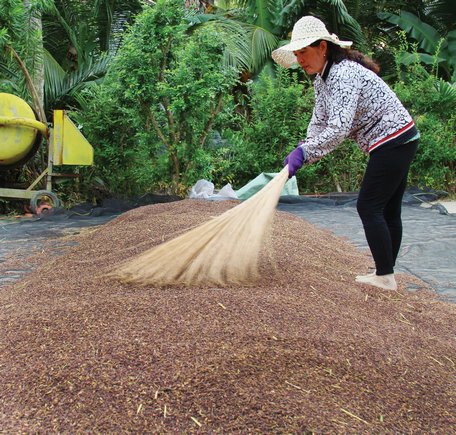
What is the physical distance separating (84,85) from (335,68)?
20.6 feet

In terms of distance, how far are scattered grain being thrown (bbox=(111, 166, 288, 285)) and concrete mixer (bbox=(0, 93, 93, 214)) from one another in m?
3.67

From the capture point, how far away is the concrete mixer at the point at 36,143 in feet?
18.1

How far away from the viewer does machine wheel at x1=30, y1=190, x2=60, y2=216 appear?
5.62 m

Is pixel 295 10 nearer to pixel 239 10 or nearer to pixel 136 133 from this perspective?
pixel 239 10

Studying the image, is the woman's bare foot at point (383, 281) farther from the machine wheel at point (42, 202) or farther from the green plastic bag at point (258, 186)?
the machine wheel at point (42, 202)

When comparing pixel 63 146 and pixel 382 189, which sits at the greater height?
pixel 63 146

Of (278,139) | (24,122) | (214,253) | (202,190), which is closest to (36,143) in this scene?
(24,122)

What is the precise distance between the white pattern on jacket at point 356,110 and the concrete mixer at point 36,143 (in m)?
3.89

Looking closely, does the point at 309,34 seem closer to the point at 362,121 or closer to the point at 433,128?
the point at 362,121

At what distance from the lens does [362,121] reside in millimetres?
2297

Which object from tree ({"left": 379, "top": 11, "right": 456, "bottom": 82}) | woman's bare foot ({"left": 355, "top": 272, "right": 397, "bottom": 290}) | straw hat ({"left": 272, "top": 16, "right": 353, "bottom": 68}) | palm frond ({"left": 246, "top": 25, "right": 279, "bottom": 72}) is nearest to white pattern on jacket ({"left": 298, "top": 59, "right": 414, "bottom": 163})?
straw hat ({"left": 272, "top": 16, "right": 353, "bottom": 68})

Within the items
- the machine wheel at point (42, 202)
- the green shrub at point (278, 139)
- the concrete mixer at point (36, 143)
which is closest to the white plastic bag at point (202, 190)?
the green shrub at point (278, 139)

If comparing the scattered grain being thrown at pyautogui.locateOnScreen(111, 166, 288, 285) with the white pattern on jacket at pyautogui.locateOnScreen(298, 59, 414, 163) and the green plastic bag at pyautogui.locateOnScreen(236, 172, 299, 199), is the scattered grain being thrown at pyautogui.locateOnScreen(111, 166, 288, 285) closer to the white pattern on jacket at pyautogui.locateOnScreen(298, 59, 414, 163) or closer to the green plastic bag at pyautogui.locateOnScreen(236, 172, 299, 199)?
the white pattern on jacket at pyautogui.locateOnScreen(298, 59, 414, 163)

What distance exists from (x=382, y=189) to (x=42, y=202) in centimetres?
436
